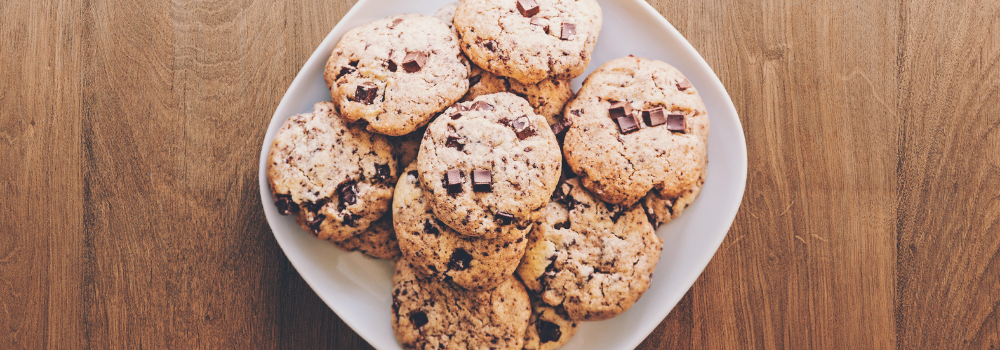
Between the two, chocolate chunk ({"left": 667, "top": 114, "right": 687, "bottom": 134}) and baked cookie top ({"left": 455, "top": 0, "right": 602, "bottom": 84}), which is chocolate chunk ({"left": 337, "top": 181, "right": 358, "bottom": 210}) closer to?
baked cookie top ({"left": 455, "top": 0, "right": 602, "bottom": 84})

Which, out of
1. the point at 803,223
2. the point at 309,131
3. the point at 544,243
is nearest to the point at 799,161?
the point at 803,223

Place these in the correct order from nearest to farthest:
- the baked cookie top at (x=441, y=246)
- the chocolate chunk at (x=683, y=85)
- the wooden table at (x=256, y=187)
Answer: the baked cookie top at (x=441, y=246) → the chocolate chunk at (x=683, y=85) → the wooden table at (x=256, y=187)

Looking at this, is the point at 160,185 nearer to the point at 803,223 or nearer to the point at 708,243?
the point at 708,243

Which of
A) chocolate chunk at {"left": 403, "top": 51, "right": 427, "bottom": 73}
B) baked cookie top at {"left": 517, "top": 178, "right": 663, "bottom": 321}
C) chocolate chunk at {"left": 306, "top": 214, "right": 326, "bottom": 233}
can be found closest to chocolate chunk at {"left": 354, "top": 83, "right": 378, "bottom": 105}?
chocolate chunk at {"left": 403, "top": 51, "right": 427, "bottom": 73}

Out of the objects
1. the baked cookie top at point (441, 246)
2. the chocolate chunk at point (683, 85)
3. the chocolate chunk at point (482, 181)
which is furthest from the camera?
the chocolate chunk at point (683, 85)

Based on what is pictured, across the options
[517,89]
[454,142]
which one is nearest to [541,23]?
[517,89]

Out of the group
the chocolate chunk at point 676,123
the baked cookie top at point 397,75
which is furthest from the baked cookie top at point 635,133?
the baked cookie top at point 397,75

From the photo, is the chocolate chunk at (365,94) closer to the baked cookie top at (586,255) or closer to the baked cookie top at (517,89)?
the baked cookie top at (517,89)
